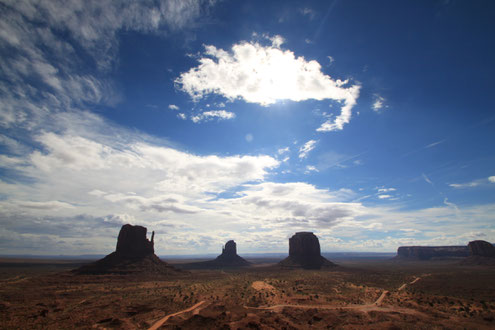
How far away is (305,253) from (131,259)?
3310 inches

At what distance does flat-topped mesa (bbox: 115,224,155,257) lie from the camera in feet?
284

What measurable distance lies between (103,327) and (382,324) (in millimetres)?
32772

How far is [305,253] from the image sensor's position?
122 metres

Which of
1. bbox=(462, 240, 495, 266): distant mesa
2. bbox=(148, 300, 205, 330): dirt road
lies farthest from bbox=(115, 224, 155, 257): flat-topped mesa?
bbox=(462, 240, 495, 266): distant mesa

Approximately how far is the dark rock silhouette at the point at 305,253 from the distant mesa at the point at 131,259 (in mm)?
63039

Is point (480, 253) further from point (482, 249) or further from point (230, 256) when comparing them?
point (230, 256)

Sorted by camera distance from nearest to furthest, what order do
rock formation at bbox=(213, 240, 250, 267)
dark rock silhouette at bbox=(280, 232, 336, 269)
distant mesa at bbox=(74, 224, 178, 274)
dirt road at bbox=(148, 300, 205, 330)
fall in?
dirt road at bbox=(148, 300, 205, 330) < distant mesa at bbox=(74, 224, 178, 274) < dark rock silhouette at bbox=(280, 232, 336, 269) < rock formation at bbox=(213, 240, 250, 267)

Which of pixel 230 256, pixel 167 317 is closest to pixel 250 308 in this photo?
pixel 167 317

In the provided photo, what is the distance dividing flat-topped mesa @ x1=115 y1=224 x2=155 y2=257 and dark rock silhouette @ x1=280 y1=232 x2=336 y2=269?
68.2m

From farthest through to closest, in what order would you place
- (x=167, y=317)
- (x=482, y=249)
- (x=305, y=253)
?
(x=482, y=249) → (x=305, y=253) → (x=167, y=317)

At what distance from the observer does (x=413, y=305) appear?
3569cm

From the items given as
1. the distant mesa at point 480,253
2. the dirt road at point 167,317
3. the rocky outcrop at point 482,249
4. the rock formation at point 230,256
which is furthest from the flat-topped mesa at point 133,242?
the rocky outcrop at point 482,249

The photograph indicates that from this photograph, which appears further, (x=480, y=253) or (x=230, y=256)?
(x=230, y=256)

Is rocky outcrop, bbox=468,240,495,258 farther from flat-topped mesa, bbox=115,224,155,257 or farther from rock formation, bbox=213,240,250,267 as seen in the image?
flat-topped mesa, bbox=115,224,155,257
